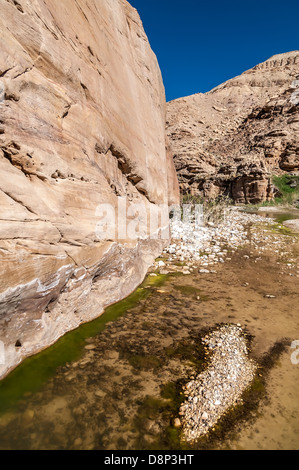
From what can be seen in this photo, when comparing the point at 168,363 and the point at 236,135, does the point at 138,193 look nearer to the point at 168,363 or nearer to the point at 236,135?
the point at 168,363

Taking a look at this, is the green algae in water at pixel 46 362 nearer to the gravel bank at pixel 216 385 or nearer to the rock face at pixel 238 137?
the gravel bank at pixel 216 385

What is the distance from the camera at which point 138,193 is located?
6355mm

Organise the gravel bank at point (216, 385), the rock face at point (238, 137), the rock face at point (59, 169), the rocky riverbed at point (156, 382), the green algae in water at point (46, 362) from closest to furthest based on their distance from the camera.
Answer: the rocky riverbed at point (156, 382) < the gravel bank at point (216, 385) < the green algae in water at point (46, 362) < the rock face at point (59, 169) < the rock face at point (238, 137)

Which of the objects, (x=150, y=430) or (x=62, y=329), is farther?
(x=62, y=329)

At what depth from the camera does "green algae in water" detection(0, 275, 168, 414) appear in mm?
2312

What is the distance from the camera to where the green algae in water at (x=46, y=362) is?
2312 millimetres

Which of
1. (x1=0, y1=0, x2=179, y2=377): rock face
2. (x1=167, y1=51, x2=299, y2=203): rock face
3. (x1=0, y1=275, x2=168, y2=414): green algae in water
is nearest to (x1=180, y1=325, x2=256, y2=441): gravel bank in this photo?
(x1=0, y1=275, x2=168, y2=414): green algae in water

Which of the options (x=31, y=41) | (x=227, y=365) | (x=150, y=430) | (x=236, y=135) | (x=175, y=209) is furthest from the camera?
(x=236, y=135)

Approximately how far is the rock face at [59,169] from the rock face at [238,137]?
2750 centimetres

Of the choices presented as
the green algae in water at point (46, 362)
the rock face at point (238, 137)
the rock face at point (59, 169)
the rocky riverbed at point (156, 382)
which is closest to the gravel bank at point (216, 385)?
the rocky riverbed at point (156, 382)

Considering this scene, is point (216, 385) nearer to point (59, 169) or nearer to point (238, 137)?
point (59, 169)

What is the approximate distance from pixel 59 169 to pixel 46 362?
248 cm

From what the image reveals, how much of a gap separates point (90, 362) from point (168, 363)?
0.92 m
